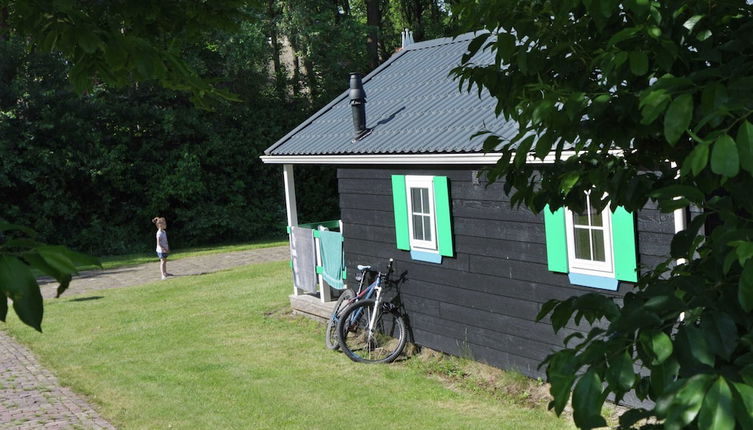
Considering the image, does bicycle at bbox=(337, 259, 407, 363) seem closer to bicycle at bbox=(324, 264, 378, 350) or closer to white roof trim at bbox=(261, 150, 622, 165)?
bicycle at bbox=(324, 264, 378, 350)

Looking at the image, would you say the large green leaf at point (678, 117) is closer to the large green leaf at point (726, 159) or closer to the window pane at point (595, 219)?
the large green leaf at point (726, 159)

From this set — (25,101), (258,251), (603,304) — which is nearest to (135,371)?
(603,304)

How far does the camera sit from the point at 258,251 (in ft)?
82.2

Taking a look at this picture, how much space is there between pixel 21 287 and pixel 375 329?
31.5 feet

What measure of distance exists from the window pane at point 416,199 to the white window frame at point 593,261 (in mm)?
2603

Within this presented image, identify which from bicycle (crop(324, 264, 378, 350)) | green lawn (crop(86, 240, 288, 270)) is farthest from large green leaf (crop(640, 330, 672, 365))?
green lawn (crop(86, 240, 288, 270))

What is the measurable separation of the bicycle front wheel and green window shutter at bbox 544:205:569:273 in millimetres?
2828

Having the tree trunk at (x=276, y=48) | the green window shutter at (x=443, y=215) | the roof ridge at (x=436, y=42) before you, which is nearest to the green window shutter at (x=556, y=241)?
the green window shutter at (x=443, y=215)

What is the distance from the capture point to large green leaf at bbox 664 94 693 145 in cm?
217

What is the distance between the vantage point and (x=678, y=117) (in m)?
2.18

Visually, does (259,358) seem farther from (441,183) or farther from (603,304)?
(603,304)

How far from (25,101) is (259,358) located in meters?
16.8

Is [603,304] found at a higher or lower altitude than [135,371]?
higher

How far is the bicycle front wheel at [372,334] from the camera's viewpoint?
11133 millimetres
